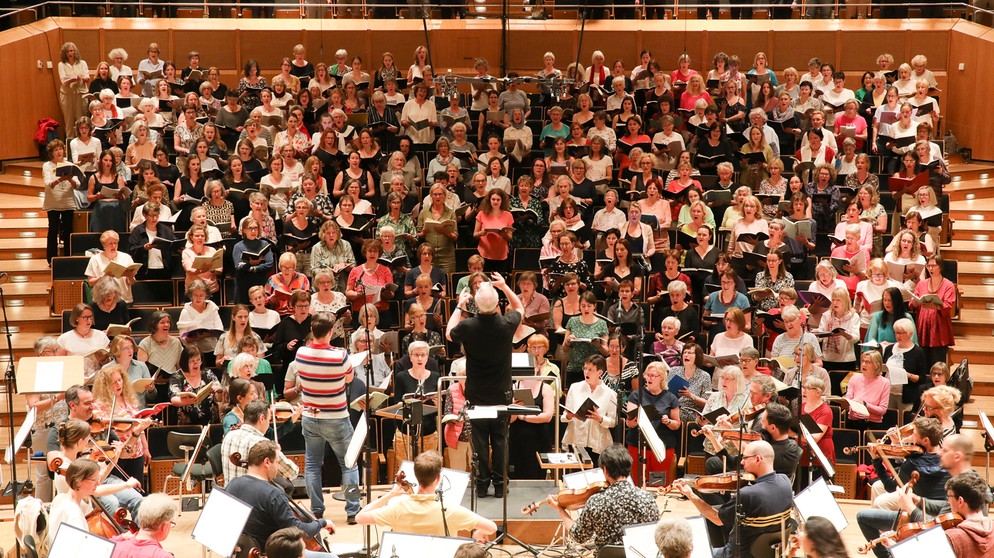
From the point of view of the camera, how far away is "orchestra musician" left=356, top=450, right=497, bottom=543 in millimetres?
5172

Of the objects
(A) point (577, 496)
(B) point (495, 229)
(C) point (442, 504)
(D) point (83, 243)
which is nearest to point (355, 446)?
(C) point (442, 504)

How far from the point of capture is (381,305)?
8.48m

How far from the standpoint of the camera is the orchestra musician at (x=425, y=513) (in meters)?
5.17

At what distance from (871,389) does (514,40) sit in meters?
7.37

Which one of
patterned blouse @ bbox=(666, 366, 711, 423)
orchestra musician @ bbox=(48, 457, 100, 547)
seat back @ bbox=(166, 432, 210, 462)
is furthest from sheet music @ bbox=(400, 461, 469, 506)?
patterned blouse @ bbox=(666, 366, 711, 423)

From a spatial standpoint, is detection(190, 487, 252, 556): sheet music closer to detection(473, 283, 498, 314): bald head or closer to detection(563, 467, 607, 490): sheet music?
detection(563, 467, 607, 490): sheet music

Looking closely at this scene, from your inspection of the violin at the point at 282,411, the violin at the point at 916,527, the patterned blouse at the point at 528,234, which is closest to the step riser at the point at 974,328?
the patterned blouse at the point at 528,234

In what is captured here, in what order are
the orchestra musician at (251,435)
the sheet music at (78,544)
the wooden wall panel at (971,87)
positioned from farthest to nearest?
the wooden wall panel at (971,87) < the orchestra musician at (251,435) < the sheet music at (78,544)

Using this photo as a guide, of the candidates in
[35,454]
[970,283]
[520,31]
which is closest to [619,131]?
[520,31]

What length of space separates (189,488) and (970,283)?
659cm

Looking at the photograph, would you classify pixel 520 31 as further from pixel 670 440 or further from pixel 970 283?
pixel 670 440

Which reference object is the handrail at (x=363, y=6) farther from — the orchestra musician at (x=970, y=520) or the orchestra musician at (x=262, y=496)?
the orchestra musician at (x=970, y=520)

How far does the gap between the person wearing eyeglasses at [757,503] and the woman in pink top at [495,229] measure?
12.9 ft

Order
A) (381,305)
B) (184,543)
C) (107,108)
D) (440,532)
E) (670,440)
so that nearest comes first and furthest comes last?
1. (440,532)
2. (184,543)
3. (670,440)
4. (381,305)
5. (107,108)
